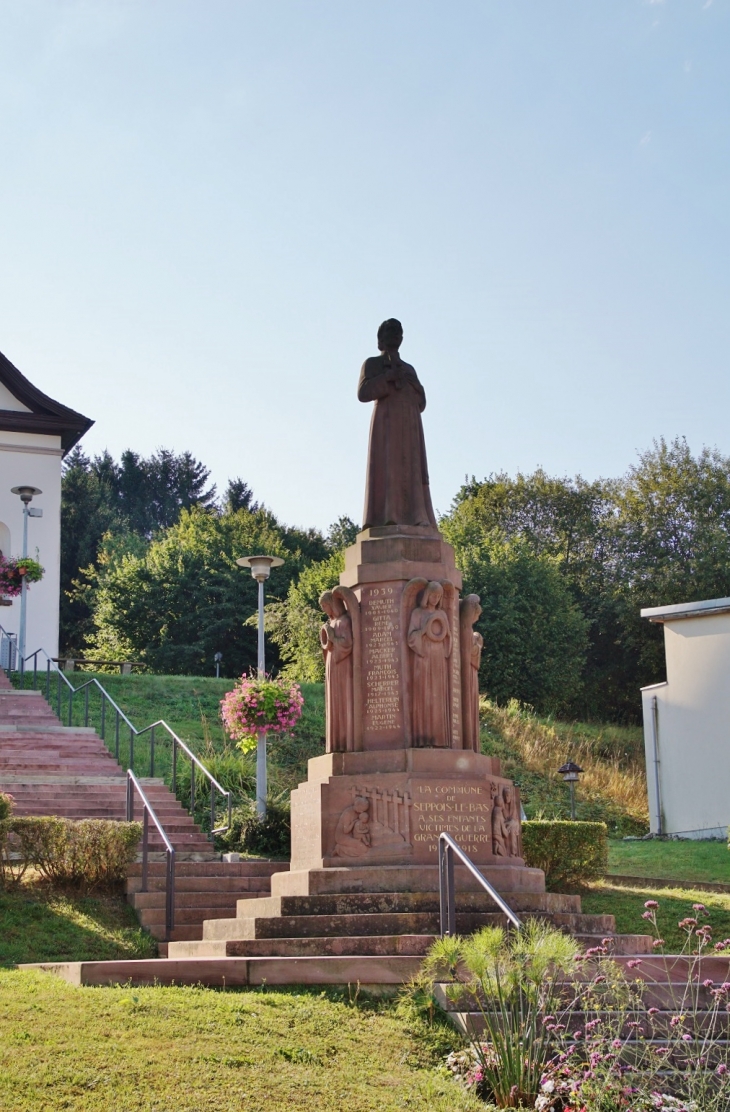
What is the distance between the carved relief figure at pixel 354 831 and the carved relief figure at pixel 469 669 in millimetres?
1484

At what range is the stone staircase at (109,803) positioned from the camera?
14148 millimetres

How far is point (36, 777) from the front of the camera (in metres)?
18.9

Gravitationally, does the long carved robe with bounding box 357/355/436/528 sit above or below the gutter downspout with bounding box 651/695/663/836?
above

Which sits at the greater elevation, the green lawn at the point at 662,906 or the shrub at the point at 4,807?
the shrub at the point at 4,807

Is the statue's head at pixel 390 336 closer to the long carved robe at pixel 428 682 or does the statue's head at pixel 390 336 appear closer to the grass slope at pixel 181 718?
the long carved robe at pixel 428 682

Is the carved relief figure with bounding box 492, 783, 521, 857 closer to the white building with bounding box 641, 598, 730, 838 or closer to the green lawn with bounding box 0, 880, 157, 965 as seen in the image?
the green lawn with bounding box 0, 880, 157, 965

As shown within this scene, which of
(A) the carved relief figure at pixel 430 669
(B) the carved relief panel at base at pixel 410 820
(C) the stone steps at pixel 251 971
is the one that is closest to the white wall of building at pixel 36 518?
(A) the carved relief figure at pixel 430 669

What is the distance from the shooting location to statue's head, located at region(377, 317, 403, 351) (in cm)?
1428

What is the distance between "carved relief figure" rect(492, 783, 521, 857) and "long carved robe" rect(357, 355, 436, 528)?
282cm

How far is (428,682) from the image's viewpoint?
1276 cm

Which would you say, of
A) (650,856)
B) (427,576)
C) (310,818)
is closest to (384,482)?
(427,576)

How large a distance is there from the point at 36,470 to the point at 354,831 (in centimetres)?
2291

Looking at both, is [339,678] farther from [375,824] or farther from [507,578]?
[507,578]


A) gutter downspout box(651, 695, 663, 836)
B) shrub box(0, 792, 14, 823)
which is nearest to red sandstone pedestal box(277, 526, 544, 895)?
shrub box(0, 792, 14, 823)
